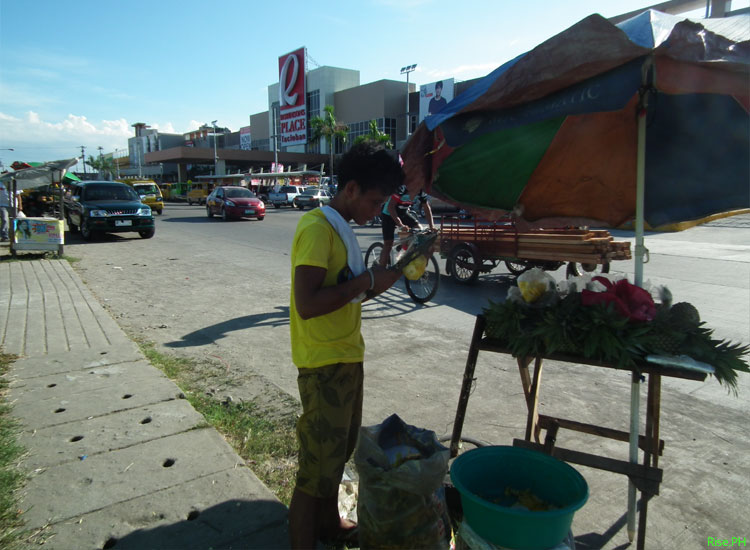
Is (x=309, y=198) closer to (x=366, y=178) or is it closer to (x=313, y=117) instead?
(x=366, y=178)

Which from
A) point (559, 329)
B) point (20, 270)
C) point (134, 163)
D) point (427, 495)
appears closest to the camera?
point (427, 495)

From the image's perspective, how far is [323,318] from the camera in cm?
217

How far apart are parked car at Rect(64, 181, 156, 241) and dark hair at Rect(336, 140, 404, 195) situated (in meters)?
15.3

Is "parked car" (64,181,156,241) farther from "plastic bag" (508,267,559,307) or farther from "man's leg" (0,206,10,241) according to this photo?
"plastic bag" (508,267,559,307)

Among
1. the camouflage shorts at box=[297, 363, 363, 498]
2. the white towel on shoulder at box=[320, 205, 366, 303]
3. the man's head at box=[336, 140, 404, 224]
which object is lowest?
the camouflage shorts at box=[297, 363, 363, 498]

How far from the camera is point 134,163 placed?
120250 millimetres

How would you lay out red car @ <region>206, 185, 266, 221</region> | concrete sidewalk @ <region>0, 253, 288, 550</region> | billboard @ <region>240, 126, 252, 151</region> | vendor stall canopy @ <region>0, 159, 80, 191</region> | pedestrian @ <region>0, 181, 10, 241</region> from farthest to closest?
billboard @ <region>240, 126, 252, 151</region>, red car @ <region>206, 185, 266, 221</region>, pedestrian @ <region>0, 181, 10, 241</region>, vendor stall canopy @ <region>0, 159, 80, 191</region>, concrete sidewalk @ <region>0, 253, 288, 550</region>

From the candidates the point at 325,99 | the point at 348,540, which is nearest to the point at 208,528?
the point at 348,540

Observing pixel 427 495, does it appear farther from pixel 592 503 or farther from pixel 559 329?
pixel 592 503

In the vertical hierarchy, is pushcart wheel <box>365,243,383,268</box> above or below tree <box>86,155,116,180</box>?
below

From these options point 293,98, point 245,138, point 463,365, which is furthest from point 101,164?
point 463,365

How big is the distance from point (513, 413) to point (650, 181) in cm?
206

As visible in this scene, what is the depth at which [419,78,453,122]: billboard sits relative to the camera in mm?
51009

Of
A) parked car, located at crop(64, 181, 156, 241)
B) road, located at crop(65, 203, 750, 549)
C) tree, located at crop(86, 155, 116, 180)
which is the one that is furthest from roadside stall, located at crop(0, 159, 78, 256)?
tree, located at crop(86, 155, 116, 180)
